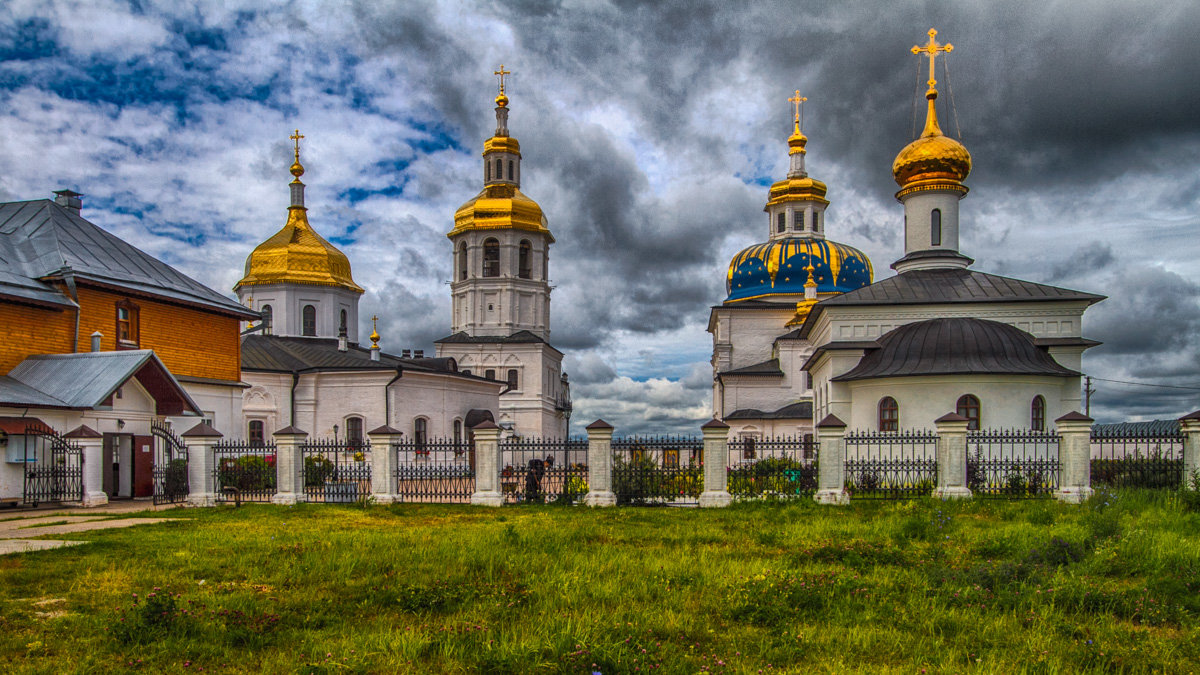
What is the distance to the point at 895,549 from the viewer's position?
881 cm

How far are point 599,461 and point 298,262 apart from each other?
93.2 ft

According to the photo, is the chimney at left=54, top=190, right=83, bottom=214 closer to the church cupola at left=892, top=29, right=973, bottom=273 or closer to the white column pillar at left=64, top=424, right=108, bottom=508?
the white column pillar at left=64, top=424, right=108, bottom=508

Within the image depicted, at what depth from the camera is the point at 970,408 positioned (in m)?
20.8

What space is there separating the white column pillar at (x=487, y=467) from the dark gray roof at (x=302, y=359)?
16111 millimetres

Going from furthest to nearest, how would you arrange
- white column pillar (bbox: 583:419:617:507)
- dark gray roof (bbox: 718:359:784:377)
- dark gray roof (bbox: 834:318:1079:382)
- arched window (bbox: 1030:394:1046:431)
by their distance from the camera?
dark gray roof (bbox: 718:359:784:377) → arched window (bbox: 1030:394:1046:431) → dark gray roof (bbox: 834:318:1079:382) → white column pillar (bbox: 583:419:617:507)

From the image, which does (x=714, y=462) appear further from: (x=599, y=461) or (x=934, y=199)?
(x=934, y=199)

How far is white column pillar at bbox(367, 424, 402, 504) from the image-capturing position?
55.5 feet

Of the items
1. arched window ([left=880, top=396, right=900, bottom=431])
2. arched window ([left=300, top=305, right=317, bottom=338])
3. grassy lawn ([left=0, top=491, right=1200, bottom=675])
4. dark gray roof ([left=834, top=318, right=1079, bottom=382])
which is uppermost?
arched window ([left=300, top=305, right=317, bottom=338])

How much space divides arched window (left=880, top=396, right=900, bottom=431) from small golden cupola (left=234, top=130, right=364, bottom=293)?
27.4m

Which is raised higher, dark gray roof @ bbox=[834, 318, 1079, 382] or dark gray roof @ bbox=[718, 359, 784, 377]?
dark gray roof @ bbox=[834, 318, 1079, 382]

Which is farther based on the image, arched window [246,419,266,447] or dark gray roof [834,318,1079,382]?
arched window [246,419,266,447]

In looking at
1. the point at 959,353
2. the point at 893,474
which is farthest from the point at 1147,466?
the point at 959,353

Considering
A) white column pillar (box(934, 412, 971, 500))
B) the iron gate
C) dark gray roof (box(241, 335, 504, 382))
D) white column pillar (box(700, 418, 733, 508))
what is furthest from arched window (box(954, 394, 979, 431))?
dark gray roof (box(241, 335, 504, 382))

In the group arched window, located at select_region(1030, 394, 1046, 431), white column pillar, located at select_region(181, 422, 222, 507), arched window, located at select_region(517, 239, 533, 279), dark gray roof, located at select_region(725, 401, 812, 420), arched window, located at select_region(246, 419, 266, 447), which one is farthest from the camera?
arched window, located at select_region(517, 239, 533, 279)
